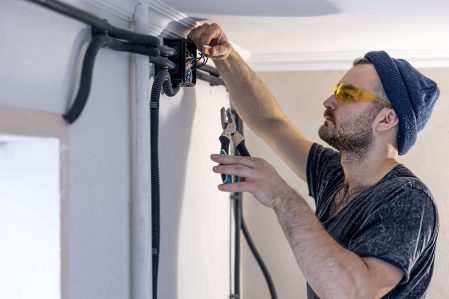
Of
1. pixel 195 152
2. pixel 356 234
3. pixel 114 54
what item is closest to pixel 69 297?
pixel 114 54

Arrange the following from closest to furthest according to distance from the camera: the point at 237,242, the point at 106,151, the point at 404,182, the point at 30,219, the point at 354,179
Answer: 1. the point at 30,219
2. the point at 106,151
3. the point at 404,182
4. the point at 354,179
5. the point at 237,242

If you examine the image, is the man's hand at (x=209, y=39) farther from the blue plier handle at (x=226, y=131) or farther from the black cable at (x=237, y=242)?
the black cable at (x=237, y=242)

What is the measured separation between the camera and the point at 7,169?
3.38 ft

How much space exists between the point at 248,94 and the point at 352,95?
1.32 feet

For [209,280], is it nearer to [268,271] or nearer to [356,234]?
[268,271]

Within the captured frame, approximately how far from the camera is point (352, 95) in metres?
1.67

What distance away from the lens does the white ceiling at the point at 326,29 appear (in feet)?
4.93

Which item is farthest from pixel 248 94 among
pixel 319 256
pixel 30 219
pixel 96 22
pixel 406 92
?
pixel 30 219

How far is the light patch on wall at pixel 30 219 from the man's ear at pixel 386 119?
100cm

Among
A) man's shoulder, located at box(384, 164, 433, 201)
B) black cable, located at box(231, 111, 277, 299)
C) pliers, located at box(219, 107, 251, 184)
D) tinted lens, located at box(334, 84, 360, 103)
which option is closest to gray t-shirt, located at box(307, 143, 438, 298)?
man's shoulder, located at box(384, 164, 433, 201)

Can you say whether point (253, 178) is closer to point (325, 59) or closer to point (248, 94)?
point (248, 94)

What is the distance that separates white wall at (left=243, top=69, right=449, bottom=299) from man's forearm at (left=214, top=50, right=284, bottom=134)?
1.54 ft

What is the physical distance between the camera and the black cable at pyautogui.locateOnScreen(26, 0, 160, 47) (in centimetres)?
91

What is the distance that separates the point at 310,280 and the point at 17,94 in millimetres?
807
